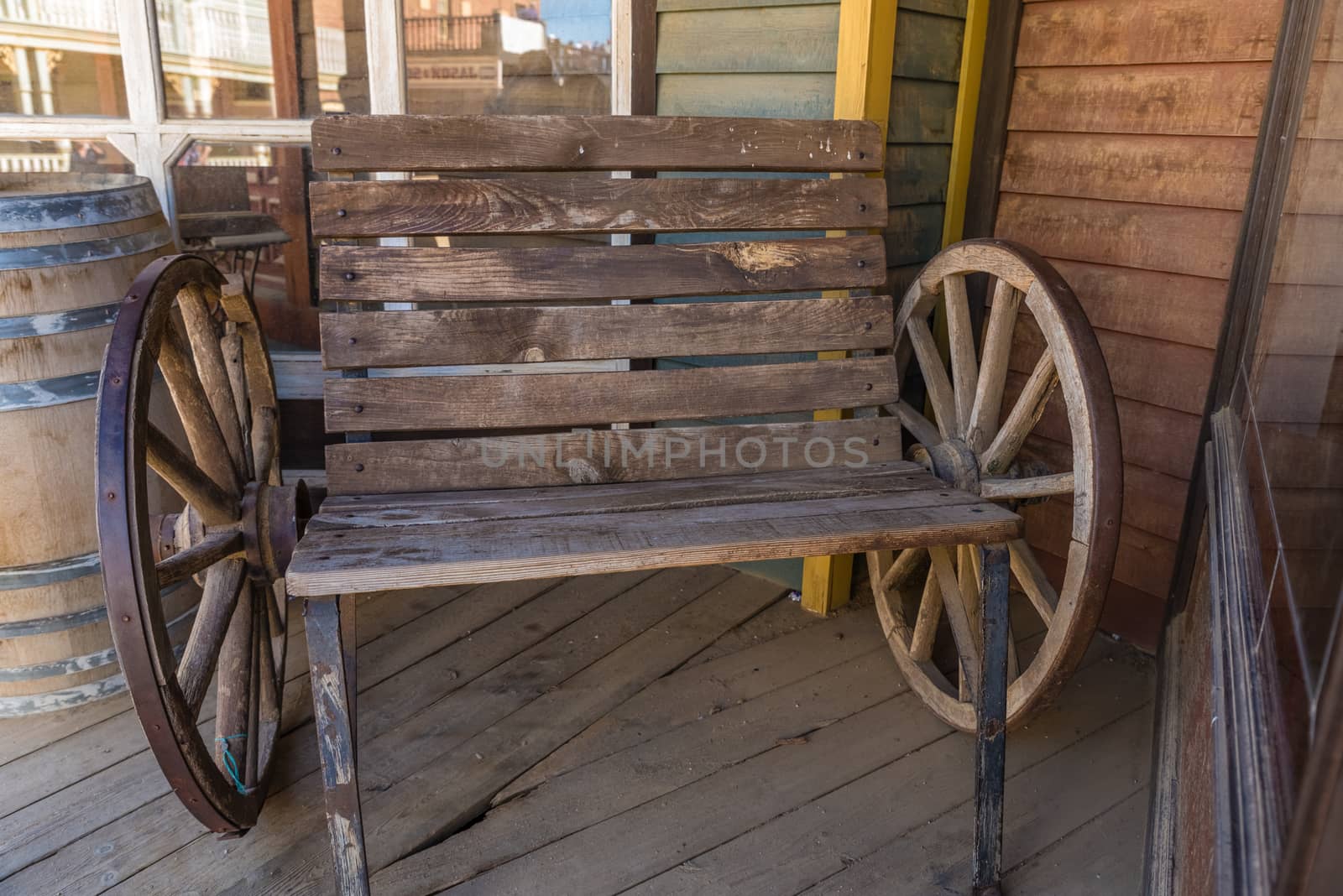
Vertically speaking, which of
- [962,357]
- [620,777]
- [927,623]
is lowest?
[620,777]

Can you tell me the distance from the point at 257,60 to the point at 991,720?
214 cm

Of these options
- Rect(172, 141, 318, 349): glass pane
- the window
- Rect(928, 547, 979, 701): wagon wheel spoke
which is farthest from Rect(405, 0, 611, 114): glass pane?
Rect(928, 547, 979, 701): wagon wheel spoke

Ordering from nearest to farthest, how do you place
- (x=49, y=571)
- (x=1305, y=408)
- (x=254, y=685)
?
(x=1305, y=408), (x=254, y=685), (x=49, y=571)

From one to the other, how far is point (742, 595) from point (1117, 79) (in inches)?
57.9

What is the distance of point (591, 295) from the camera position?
1.93 metres

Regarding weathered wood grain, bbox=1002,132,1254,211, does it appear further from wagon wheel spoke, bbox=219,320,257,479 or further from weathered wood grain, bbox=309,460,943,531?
wagon wheel spoke, bbox=219,320,257,479

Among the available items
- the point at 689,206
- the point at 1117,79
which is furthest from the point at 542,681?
the point at 1117,79

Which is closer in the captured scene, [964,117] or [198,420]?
[198,420]

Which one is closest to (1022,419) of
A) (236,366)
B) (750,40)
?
(750,40)

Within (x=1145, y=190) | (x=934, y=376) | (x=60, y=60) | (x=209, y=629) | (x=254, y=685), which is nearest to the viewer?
(x=209, y=629)

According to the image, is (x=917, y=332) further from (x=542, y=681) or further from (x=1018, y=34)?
(x=542, y=681)

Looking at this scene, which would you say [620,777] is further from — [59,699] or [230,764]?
[59,699]

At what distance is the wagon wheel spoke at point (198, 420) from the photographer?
1.78 metres

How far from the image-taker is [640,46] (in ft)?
7.96
